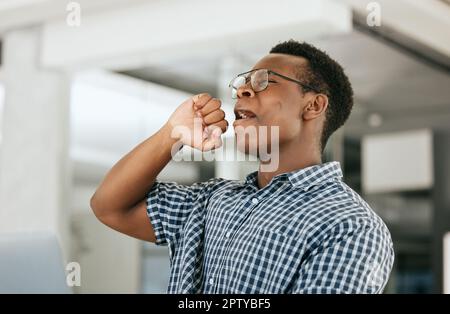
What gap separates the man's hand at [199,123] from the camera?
1775 millimetres

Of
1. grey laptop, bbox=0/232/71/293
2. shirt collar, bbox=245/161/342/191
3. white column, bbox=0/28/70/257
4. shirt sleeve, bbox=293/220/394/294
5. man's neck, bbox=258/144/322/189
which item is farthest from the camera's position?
white column, bbox=0/28/70/257

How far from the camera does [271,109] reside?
5.94 feet

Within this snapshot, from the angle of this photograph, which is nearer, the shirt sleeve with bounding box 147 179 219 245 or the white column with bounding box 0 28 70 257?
the shirt sleeve with bounding box 147 179 219 245

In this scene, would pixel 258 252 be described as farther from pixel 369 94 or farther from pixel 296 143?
pixel 369 94

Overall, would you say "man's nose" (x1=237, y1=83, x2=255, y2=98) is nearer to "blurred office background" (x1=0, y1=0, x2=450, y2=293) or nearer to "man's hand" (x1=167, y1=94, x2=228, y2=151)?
"man's hand" (x1=167, y1=94, x2=228, y2=151)

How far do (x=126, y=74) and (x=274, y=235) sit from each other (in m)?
4.58

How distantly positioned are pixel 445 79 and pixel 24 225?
12.3 feet

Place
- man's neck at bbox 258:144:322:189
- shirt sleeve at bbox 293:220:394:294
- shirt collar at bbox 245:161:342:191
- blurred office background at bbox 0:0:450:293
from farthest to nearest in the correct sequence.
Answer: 1. blurred office background at bbox 0:0:450:293
2. man's neck at bbox 258:144:322:189
3. shirt collar at bbox 245:161:342:191
4. shirt sleeve at bbox 293:220:394:294

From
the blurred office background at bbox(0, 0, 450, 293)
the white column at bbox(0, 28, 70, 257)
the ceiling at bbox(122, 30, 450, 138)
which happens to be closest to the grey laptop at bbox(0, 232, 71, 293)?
the blurred office background at bbox(0, 0, 450, 293)

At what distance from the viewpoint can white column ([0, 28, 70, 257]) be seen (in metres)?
5.79

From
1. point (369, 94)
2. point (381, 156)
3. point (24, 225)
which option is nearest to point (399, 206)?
point (381, 156)

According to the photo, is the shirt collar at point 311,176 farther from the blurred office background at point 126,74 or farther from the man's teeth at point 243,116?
the blurred office background at point 126,74

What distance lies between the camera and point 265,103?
1808 millimetres

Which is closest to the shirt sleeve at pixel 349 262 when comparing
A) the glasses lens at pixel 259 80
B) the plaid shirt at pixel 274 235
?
the plaid shirt at pixel 274 235
